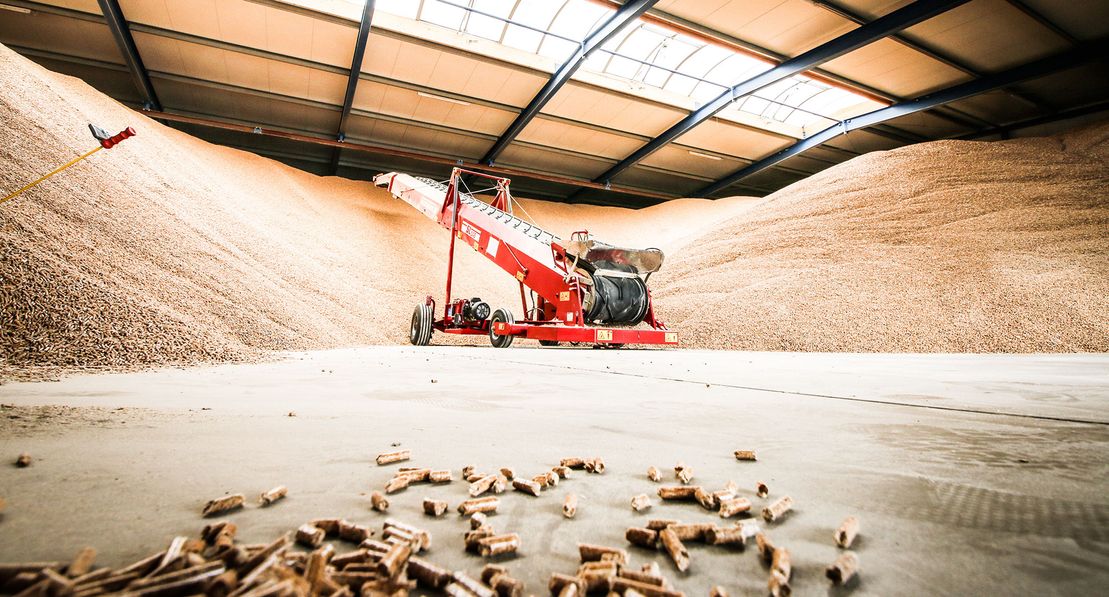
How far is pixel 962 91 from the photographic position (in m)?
11.7

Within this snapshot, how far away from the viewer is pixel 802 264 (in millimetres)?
8758

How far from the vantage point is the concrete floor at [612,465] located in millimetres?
684

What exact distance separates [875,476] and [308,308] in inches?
286

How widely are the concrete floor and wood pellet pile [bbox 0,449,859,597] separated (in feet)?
0.07

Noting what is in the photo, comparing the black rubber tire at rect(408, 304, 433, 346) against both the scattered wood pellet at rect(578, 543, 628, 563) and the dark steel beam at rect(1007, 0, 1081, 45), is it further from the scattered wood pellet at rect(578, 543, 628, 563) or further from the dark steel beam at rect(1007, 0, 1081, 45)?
the dark steel beam at rect(1007, 0, 1081, 45)

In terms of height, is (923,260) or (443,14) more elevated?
(443,14)

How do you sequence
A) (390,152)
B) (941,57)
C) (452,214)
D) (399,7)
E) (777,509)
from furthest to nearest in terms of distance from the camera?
(390,152) < (941,57) < (399,7) < (452,214) < (777,509)

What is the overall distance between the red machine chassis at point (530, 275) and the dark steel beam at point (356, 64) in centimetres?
345

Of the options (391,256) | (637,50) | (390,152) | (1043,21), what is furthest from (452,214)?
(1043,21)

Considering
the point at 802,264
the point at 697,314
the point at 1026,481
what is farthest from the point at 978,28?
the point at 1026,481

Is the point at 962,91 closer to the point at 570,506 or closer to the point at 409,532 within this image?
the point at 570,506

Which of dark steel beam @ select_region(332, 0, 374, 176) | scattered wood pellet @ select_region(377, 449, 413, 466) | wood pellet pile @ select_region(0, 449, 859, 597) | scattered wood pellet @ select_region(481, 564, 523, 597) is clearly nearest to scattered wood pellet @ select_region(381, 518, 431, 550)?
wood pellet pile @ select_region(0, 449, 859, 597)

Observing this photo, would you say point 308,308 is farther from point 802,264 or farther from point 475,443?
point 802,264

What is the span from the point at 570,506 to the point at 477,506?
164 millimetres
